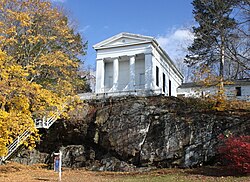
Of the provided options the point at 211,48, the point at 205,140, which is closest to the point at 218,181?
the point at 205,140

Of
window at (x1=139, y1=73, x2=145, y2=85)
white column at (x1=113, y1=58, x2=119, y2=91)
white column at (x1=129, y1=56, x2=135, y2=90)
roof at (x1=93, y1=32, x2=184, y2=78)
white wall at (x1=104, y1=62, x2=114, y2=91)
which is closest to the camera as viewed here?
roof at (x1=93, y1=32, x2=184, y2=78)

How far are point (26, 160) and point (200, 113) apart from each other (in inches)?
554

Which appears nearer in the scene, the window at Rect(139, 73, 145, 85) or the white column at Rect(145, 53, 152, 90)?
the white column at Rect(145, 53, 152, 90)

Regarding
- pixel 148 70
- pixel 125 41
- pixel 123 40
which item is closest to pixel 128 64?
pixel 125 41

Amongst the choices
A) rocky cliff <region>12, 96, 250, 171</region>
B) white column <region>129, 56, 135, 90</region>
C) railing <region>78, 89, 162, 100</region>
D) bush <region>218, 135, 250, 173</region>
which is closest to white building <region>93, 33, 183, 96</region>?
white column <region>129, 56, 135, 90</region>

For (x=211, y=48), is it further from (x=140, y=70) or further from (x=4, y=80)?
(x=4, y=80)

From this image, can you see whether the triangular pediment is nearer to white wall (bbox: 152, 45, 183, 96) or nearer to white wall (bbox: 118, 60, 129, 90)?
white wall (bbox: 152, 45, 183, 96)

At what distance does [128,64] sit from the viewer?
30688 mm

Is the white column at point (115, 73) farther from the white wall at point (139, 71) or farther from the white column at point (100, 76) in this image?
the white wall at point (139, 71)

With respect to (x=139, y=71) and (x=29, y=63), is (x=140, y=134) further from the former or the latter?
(x=139, y=71)

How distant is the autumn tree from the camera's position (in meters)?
15.1

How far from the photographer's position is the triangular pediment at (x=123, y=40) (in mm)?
28513

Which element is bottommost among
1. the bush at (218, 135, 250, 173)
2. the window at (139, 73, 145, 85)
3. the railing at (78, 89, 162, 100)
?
the bush at (218, 135, 250, 173)

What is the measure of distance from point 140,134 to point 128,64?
40.5 ft
